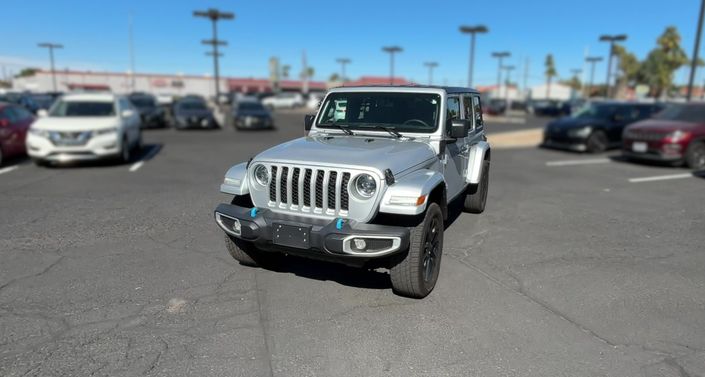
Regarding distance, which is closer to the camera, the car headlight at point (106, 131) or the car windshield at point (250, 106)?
the car headlight at point (106, 131)

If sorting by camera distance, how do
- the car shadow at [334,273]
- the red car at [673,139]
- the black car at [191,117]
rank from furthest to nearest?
the black car at [191,117] < the red car at [673,139] < the car shadow at [334,273]

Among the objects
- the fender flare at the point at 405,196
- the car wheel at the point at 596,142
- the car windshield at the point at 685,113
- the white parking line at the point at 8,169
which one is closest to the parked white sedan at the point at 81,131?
the white parking line at the point at 8,169

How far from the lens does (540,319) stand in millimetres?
3760

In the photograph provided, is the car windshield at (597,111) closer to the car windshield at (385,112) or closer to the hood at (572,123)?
the hood at (572,123)

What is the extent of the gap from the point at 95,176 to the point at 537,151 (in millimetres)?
12801

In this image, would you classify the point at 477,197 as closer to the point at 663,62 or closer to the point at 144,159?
the point at 144,159

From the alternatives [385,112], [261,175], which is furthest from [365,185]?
[385,112]

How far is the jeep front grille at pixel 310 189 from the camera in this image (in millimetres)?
3742

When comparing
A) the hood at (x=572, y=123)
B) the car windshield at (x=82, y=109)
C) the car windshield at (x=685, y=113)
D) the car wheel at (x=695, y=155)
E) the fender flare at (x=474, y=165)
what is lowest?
the car wheel at (x=695, y=155)

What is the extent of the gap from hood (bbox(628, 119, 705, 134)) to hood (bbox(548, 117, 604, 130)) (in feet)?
6.86

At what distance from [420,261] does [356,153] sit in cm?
106

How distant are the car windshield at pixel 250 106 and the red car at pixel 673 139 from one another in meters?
16.6

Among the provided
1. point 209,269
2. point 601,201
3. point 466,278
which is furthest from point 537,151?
point 209,269

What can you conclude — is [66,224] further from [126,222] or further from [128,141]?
[128,141]
